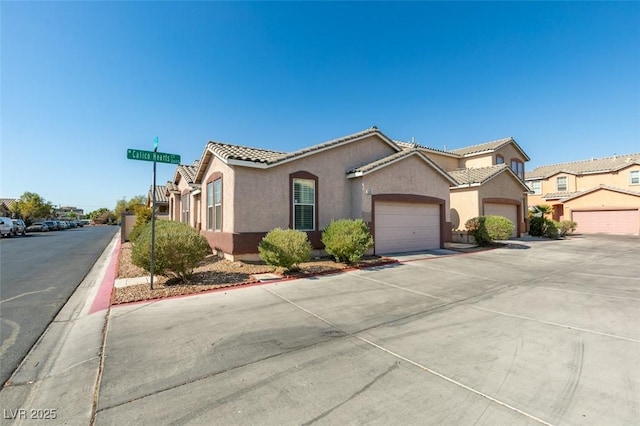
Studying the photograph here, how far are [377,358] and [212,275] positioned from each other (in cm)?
668

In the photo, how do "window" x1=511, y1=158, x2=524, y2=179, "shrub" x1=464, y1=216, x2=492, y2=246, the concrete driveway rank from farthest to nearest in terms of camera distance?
"window" x1=511, y1=158, x2=524, y2=179
"shrub" x1=464, y1=216, x2=492, y2=246
the concrete driveway

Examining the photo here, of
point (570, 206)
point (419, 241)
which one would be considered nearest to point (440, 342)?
point (419, 241)

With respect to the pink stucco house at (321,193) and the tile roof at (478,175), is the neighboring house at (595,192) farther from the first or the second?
the pink stucco house at (321,193)

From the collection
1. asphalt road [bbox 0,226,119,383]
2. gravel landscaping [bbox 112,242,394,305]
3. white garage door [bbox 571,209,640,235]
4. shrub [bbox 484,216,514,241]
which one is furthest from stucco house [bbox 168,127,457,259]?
white garage door [bbox 571,209,640,235]

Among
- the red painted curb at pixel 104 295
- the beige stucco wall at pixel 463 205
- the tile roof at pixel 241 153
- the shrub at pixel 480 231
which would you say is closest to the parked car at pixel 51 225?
the red painted curb at pixel 104 295

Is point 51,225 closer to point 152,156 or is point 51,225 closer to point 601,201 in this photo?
point 152,156

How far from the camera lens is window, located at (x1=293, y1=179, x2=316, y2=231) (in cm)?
1234

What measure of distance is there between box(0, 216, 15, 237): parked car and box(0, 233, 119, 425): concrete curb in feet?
121

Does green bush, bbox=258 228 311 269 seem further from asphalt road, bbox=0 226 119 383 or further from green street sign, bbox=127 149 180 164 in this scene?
asphalt road, bbox=0 226 119 383

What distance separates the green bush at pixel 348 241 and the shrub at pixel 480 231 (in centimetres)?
943

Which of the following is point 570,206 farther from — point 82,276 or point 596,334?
point 82,276

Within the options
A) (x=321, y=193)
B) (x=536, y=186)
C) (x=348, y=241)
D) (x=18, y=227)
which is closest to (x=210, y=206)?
(x=321, y=193)

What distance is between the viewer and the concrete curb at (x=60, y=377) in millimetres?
3049

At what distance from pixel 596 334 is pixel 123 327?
27.1 ft
